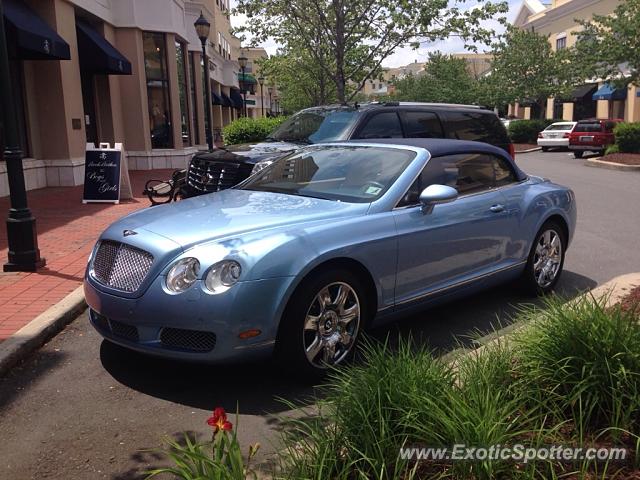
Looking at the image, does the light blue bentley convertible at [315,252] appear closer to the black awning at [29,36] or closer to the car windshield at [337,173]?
the car windshield at [337,173]

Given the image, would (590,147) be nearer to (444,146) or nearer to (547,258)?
(547,258)

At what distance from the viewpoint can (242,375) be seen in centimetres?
417

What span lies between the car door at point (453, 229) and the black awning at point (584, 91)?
42885 millimetres

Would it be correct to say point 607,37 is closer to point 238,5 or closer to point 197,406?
point 238,5

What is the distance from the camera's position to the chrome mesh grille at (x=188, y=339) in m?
3.68

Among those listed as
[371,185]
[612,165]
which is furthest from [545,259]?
[612,165]

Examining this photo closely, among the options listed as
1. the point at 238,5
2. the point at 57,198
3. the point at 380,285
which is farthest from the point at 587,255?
the point at 238,5

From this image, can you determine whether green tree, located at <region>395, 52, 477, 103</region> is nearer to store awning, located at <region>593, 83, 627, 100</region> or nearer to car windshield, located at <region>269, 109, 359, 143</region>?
store awning, located at <region>593, 83, 627, 100</region>

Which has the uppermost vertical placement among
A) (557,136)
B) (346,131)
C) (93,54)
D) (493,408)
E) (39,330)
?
(93,54)

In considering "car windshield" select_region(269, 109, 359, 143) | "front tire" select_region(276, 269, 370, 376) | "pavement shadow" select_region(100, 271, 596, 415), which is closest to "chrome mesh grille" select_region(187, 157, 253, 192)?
"car windshield" select_region(269, 109, 359, 143)

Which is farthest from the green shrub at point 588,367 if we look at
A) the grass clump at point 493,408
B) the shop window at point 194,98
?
the shop window at point 194,98

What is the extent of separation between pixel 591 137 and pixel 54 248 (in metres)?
24.1

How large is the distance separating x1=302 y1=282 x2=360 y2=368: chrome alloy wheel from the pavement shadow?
0.22 metres

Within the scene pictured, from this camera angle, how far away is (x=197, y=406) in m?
3.73
